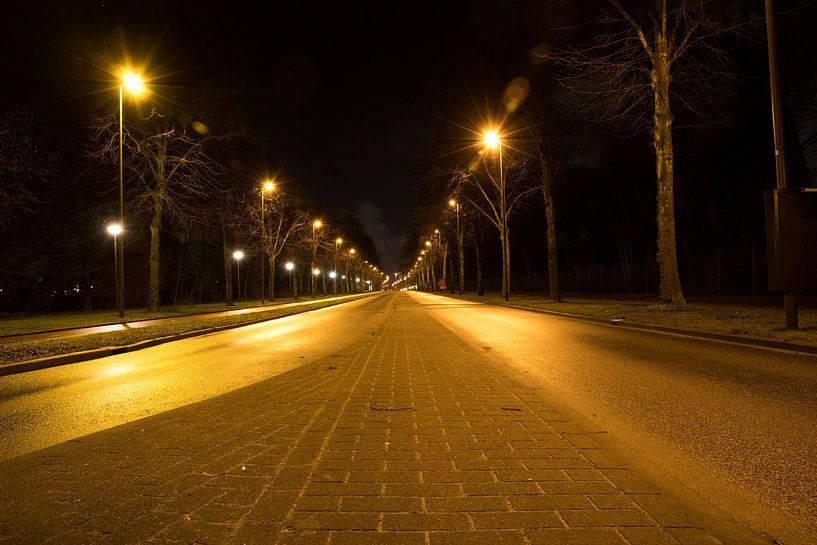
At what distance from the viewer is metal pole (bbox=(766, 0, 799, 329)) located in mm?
11547

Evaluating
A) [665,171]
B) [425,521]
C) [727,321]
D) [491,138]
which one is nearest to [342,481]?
[425,521]

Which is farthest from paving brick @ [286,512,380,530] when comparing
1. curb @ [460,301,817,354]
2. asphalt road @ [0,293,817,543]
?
curb @ [460,301,817,354]

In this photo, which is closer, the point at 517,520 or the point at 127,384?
the point at 517,520

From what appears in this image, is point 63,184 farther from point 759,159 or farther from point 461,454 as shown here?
point 759,159

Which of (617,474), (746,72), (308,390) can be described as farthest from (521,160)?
(617,474)

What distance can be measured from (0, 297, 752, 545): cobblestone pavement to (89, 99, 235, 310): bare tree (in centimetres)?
2616

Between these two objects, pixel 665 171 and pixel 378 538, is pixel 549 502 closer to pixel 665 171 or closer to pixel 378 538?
pixel 378 538

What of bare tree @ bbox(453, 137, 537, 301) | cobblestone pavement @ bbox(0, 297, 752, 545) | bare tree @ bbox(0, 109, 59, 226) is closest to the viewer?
cobblestone pavement @ bbox(0, 297, 752, 545)

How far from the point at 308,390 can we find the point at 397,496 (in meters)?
3.71

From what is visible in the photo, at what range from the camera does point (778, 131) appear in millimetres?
11594

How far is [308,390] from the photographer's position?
6.87m

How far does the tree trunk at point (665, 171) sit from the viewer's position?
1794 centimetres

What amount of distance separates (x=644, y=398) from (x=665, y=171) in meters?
14.4

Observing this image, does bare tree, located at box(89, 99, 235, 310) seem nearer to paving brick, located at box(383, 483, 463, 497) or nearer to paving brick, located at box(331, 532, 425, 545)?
paving brick, located at box(383, 483, 463, 497)
